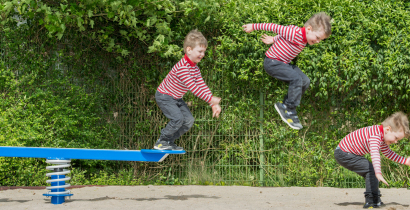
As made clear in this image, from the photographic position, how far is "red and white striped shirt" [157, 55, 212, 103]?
13.6ft

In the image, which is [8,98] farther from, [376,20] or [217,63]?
[376,20]

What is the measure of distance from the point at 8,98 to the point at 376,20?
5913mm

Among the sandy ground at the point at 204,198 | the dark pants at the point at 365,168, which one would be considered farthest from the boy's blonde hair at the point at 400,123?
the sandy ground at the point at 204,198

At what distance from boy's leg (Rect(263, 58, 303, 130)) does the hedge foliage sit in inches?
55.0

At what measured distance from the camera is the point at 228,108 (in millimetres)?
6258

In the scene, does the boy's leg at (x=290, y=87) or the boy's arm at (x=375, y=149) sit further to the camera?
the boy's leg at (x=290, y=87)

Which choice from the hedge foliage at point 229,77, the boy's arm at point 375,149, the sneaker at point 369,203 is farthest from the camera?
the hedge foliage at point 229,77

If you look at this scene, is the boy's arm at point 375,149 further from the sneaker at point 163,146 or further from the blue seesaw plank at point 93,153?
the sneaker at point 163,146

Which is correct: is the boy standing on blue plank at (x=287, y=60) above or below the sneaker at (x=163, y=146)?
above

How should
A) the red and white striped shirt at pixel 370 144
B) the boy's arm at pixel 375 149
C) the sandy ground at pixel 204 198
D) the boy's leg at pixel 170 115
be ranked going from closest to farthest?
1. the boy's arm at pixel 375 149
2. the red and white striped shirt at pixel 370 144
3. the boy's leg at pixel 170 115
4. the sandy ground at pixel 204 198

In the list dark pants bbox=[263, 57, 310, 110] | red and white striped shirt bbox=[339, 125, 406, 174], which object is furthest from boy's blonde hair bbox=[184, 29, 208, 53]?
red and white striped shirt bbox=[339, 125, 406, 174]

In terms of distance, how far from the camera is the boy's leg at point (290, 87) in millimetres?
4359

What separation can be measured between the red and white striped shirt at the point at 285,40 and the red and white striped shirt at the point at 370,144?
1.18 metres

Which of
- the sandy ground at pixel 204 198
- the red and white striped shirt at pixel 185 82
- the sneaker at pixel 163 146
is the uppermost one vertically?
the red and white striped shirt at pixel 185 82
